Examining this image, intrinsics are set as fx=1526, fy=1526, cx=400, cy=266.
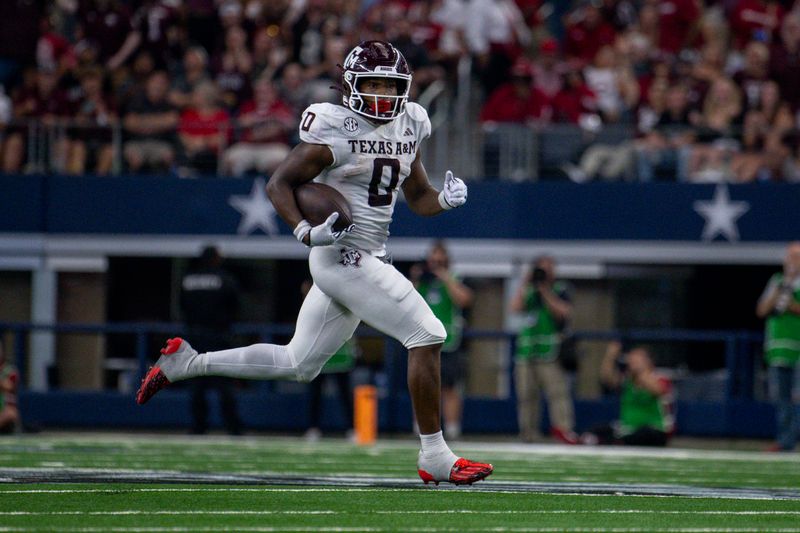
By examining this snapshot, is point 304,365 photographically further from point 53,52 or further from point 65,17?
point 65,17

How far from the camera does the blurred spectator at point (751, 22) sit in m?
16.4

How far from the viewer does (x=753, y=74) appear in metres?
15.5

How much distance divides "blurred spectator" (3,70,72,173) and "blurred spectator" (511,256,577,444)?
5.09m

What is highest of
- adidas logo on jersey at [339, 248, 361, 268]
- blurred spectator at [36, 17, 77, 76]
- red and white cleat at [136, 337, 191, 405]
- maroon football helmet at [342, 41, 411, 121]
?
blurred spectator at [36, 17, 77, 76]

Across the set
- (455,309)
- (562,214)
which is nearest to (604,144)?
(562,214)

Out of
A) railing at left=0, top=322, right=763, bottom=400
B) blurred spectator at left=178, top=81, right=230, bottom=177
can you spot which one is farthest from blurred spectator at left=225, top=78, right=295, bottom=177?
railing at left=0, top=322, right=763, bottom=400

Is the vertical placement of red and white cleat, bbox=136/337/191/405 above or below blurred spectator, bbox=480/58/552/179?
below

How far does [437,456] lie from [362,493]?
38 centimetres

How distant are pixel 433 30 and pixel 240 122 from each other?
245 cm

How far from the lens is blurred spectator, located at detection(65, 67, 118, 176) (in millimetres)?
15227

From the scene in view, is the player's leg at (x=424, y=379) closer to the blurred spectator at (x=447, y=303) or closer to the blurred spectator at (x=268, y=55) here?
the blurred spectator at (x=447, y=303)

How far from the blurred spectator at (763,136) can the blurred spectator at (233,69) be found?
5047mm

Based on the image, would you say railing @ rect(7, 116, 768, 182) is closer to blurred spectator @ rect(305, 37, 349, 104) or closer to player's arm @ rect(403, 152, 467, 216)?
blurred spectator @ rect(305, 37, 349, 104)

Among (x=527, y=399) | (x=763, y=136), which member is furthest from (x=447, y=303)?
(x=763, y=136)
